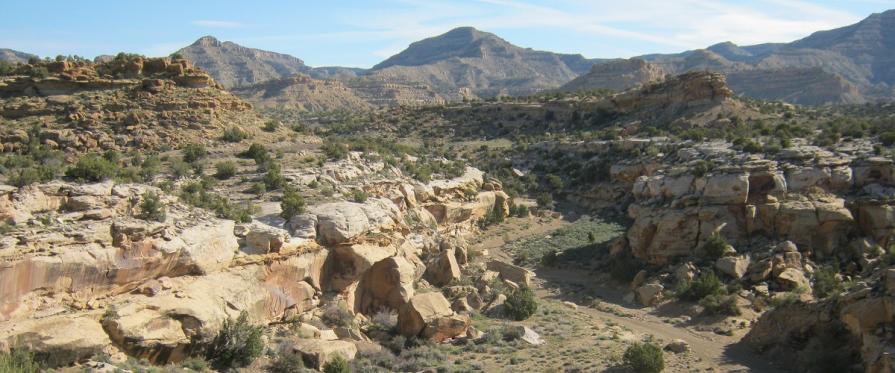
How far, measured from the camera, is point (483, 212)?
35.9 metres

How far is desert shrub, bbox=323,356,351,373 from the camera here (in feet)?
50.2

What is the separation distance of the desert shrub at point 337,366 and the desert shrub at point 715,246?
1543cm

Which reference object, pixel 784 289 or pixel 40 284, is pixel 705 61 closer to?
pixel 784 289

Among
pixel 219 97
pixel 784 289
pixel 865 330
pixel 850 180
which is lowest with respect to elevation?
pixel 784 289

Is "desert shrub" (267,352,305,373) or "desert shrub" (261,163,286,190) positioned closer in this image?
"desert shrub" (267,352,305,373)

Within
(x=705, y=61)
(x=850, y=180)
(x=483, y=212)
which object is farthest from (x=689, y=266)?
(x=705, y=61)

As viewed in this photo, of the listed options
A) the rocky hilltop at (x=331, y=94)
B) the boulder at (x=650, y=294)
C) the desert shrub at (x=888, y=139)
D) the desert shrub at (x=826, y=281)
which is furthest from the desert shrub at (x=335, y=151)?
the rocky hilltop at (x=331, y=94)

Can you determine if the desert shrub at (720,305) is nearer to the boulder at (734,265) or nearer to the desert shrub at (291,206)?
the boulder at (734,265)

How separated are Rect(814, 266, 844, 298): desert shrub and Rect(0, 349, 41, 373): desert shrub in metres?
20.3

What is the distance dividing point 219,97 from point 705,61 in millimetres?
157173

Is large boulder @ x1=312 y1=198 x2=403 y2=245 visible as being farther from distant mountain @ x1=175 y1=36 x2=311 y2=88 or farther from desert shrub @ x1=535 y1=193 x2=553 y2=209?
distant mountain @ x1=175 y1=36 x2=311 y2=88

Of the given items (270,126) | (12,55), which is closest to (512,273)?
(270,126)

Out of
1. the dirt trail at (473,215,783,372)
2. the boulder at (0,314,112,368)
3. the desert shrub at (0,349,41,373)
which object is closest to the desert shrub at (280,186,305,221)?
the boulder at (0,314,112,368)

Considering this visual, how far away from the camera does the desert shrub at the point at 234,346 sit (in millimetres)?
15195
